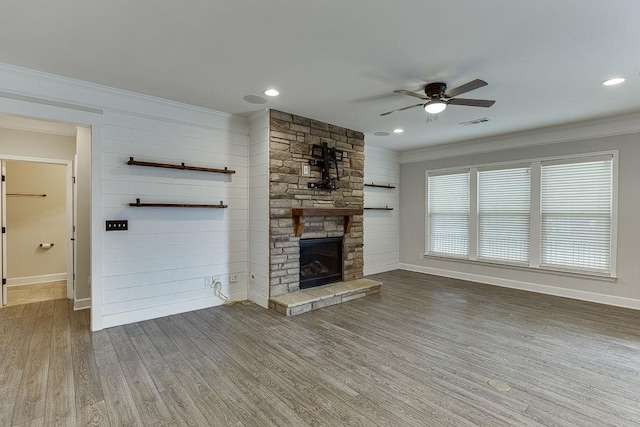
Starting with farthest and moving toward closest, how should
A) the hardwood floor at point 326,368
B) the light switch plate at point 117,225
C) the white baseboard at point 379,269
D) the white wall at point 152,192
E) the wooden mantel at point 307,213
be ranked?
1. the white baseboard at point 379,269
2. the wooden mantel at point 307,213
3. the light switch plate at point 117,225
4. the white wall at point 152,192
5. the hardwood floor at point 326,368

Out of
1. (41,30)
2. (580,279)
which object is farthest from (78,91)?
(580,279)

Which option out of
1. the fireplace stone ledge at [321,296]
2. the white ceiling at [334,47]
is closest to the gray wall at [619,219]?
the white ceiling at [334,47]

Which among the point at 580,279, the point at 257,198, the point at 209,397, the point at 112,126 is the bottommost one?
the point at 209,397

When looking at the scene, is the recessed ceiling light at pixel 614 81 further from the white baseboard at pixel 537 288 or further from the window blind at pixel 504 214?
the white baseboard at pixel 537 288

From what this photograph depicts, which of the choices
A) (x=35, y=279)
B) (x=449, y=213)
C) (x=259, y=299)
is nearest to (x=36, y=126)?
(x=35, y=279)

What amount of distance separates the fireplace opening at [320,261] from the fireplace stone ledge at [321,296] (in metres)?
0.12

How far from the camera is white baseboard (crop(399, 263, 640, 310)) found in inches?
178

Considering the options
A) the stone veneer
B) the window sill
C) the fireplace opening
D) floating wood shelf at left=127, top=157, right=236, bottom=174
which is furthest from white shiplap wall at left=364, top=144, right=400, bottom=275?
floating wood shelf at left=127, top=157, right=236, bottom=174

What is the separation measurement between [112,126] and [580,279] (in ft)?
22.4

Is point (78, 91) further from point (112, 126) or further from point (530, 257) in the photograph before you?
point (530, 257)

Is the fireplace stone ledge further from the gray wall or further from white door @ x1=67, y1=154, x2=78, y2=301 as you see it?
white door @ x1=67, y1=154, x2=78, y2=301

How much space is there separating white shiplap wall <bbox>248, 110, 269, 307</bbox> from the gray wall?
3865 mm

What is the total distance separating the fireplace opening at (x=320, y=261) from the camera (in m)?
4.75

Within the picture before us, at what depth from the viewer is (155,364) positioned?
2781 millimetres
